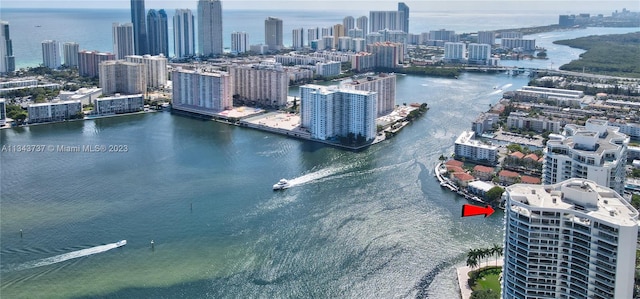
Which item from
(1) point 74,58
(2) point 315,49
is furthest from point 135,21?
(2) point 315,49

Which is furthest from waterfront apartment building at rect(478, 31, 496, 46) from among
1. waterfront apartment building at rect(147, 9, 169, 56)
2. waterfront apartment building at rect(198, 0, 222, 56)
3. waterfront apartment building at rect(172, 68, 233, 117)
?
waterfront apartment building at rect(172, 68, 233, 117)

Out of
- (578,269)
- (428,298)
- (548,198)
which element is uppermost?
(548,198)

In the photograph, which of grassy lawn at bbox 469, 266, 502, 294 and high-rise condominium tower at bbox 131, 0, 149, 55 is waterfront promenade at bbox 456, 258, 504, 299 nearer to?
grassy lawn at bbox 469, 266, 502, 294

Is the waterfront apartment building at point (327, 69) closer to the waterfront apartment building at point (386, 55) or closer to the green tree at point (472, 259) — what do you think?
the waterfront apartment building at point (386, 55)

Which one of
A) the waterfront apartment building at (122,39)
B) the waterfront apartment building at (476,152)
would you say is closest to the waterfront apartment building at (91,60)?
the waterfront apartment building at (122,39)

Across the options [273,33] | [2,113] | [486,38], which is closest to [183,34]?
[273,33]

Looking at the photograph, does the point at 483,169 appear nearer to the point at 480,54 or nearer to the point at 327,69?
the point at 327,69

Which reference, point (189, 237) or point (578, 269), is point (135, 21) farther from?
point (578, 269)
